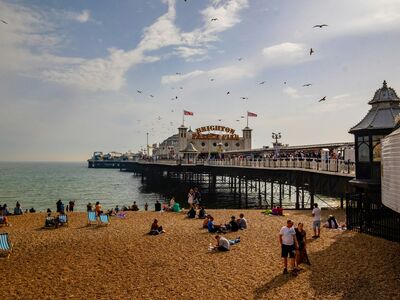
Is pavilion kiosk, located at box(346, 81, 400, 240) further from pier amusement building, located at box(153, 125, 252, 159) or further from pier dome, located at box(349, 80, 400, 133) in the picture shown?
pier amusement building, located at box(153, 125, 252, 159)

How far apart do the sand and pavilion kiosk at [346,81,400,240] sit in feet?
3.46

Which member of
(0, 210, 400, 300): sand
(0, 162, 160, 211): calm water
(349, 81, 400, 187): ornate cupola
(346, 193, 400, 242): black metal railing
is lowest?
(0, 162, 160, 211): calm water

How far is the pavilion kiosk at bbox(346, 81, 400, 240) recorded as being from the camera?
14.1 meters

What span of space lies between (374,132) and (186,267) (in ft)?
30.6

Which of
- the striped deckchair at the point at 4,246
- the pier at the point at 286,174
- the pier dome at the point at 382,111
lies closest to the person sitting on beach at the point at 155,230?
the striped deckchair at the point at 4,246

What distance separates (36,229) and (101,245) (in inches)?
202

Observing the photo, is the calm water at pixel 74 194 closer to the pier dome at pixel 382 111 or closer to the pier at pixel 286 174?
the pier at pixel 286 174

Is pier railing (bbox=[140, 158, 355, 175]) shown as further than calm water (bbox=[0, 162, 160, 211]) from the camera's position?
No

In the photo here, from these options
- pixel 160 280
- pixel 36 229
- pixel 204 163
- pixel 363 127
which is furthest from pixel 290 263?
pixel 204 163

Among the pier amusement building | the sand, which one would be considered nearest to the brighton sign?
the pier amusement building

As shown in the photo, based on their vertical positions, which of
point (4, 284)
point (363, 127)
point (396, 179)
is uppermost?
point (363, 127)

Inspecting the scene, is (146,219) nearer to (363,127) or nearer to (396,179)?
(363,127)

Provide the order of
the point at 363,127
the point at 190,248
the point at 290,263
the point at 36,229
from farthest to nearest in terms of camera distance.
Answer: the point at 36,229 → the point at 363,127 → the point at 190,248 → the point at 290,263

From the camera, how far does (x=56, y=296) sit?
8836 mm
